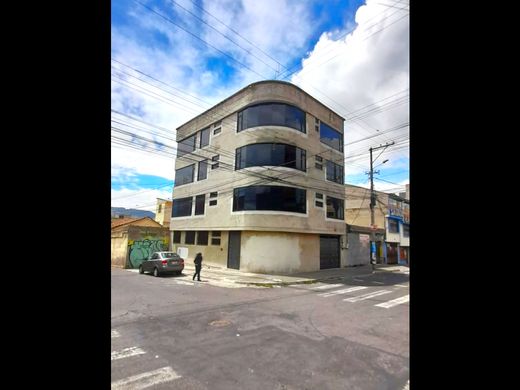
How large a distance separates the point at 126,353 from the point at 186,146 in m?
25.7

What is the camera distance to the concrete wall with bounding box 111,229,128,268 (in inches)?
922

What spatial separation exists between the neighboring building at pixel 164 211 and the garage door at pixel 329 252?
3210 centimetres

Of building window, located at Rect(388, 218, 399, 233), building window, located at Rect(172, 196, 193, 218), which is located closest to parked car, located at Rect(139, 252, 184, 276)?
building window, located at Rect(172, 196, 193, 218)

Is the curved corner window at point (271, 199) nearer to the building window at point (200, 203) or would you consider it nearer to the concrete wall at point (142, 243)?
the building window at point (200, 203)

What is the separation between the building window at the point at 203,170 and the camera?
25922 mm

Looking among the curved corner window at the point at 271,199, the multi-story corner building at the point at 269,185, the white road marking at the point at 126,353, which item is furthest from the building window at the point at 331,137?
the white road marking at the point at 126,353

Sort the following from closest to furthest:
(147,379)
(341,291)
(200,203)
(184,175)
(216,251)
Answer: (147,379) < (341,291) < (216,251) < (200,203) < (184,175)

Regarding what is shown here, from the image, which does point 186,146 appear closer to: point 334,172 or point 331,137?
point 331,137

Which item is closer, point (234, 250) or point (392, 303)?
point (392, 303)

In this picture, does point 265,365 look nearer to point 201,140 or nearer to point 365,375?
point 365,375

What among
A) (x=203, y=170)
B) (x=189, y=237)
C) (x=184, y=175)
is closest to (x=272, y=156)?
(x=203, y=170)

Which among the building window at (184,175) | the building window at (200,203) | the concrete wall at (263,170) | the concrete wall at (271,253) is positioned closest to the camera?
the concrete wall at (271,253)

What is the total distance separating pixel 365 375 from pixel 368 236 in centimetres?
2618

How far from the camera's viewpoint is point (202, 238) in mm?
25281
